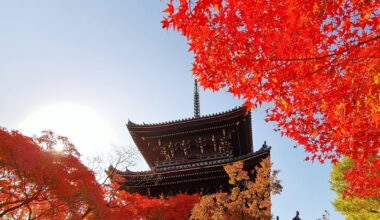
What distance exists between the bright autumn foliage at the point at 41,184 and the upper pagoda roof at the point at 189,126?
7808 mm

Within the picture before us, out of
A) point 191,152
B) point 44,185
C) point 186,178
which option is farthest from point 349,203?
point 44,185

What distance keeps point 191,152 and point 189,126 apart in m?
1.89

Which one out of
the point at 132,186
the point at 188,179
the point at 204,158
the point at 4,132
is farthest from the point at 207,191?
the point at 4,132

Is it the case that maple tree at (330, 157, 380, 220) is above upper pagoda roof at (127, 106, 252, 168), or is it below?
below

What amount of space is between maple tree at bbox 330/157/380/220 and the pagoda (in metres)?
4.25

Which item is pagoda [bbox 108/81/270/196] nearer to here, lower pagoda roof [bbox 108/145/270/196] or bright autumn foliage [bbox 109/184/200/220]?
lower pagoda roof [bbox 108/145/270/196]

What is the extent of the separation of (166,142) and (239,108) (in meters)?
5.68

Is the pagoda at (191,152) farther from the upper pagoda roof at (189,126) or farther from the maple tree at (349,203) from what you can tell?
the maple tree at (349,203)

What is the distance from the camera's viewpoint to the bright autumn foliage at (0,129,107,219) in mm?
13133

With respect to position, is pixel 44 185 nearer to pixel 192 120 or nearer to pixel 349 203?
pixel 192 120

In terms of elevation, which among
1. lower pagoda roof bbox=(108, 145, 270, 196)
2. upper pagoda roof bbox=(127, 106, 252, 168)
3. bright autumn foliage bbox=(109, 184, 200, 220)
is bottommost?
bright autumn foliage bbox=(109, 184, 200, 220)

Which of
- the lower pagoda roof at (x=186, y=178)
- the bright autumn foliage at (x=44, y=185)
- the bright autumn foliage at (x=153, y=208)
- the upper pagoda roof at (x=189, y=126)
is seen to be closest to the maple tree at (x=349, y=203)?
the lower pagoda roof at (x=186, y=178)

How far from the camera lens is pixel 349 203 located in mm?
16500

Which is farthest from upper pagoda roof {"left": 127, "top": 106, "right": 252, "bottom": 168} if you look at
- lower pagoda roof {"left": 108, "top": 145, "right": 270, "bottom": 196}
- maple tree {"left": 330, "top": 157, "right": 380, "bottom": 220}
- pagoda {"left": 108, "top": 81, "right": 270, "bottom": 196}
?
maple tree {"left": 330, "top": 157, "right": 380, "bottom": 220}
